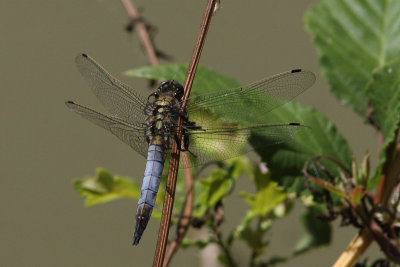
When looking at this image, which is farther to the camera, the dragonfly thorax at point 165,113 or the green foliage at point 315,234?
the green foliage at point 315,234

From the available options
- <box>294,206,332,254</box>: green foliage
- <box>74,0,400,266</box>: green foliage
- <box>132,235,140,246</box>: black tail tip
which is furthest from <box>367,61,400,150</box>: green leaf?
<box>132,235,140,246</box>: black tail tip

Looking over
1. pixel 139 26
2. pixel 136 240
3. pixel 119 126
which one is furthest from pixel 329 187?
pixel 139 26

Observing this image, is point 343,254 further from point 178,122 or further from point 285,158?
point 178,122

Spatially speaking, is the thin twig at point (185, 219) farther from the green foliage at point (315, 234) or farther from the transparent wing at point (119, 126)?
the green foliage at point (315, 234)

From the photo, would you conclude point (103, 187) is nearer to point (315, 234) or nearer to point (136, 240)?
point (136, 240)

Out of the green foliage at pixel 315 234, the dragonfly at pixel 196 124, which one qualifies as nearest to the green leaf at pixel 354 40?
the dragonfly at pixel 196 124

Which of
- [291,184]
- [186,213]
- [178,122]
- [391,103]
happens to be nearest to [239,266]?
[186,213]
